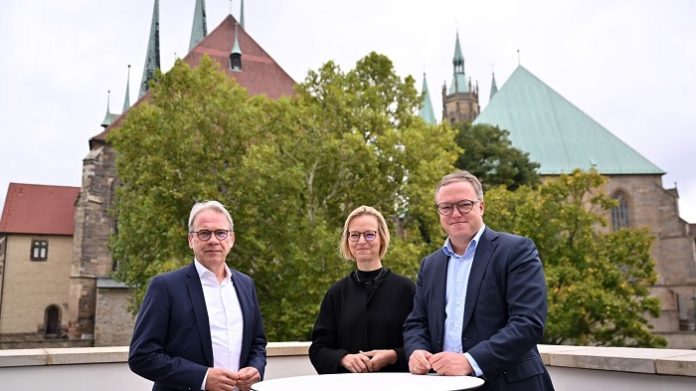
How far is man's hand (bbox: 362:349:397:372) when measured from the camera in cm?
310

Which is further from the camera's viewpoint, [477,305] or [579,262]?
[579,262]

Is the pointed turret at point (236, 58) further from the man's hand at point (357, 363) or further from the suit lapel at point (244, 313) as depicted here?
the man's hand at point (357, 363)

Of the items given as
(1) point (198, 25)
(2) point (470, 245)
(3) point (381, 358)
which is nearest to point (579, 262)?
(3) point (381, 358)

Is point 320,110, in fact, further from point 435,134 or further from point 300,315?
point 300,315

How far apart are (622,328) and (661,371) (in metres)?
15.9

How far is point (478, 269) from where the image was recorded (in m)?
2.79

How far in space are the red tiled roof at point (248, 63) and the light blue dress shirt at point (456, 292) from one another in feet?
86.8

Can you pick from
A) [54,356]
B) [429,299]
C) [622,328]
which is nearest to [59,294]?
[622,328]

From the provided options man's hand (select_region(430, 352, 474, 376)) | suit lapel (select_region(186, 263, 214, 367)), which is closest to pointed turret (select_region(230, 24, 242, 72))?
suit lapel (select_region(186, 263, 214, 367))

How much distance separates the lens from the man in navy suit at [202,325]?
2844mm

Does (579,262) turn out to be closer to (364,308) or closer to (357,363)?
(364,308)

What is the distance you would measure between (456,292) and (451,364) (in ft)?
1.25

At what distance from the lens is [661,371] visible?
3.13 metres

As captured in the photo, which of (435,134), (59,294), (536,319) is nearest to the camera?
(536,319)
